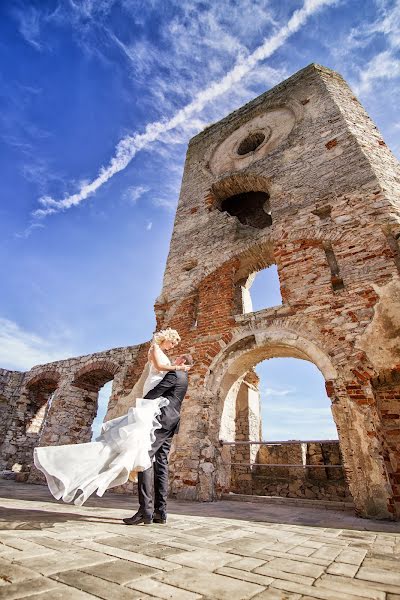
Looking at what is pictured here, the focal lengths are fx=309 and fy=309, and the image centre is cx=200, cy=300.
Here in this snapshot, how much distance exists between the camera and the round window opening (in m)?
9.45

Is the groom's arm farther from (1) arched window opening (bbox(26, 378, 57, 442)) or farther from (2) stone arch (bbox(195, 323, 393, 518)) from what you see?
(1) arched window opening (bbox(26, 378, 57, 442))

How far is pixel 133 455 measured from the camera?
2.56m

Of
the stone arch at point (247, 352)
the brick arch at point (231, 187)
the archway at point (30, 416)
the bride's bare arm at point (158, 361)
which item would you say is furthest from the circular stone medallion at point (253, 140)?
the archway at point (30, 416)

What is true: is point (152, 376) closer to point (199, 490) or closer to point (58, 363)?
point (199, 490)

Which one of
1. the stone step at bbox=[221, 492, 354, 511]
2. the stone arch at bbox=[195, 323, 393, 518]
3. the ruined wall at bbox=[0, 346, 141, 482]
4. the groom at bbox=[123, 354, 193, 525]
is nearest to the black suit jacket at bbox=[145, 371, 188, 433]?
the groom at bbox=[123, 354, 193, 525]

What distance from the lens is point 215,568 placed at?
1.38 metres

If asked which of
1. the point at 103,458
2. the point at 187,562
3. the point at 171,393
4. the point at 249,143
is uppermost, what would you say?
the point at 249,143

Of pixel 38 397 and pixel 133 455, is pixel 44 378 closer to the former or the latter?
pixel 38 397

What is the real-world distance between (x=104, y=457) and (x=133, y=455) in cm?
25

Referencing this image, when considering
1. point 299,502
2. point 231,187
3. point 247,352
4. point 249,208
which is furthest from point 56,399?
point 249,208

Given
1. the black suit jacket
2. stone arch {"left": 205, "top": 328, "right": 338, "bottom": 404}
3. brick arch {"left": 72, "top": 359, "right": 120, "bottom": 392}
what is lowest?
the black suit jacket

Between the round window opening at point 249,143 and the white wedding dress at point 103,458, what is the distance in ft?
29.1

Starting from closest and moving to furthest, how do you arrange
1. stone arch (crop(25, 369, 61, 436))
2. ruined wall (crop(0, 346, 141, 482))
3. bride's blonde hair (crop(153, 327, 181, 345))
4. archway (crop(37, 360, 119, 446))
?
bride's blonde hair (crop(153, 327, 181, 345)) → ruined wall (crop(0, 346, 141, 482)) → archway (crop(37, 360, 119, 446)) → stone arch (crop(25, 369, 61, 436))

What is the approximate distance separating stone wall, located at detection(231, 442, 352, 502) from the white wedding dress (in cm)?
670
